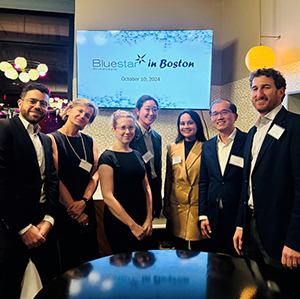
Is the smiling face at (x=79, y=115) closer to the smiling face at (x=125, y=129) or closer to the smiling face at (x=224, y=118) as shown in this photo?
the smiling face at (x=125, y=129)

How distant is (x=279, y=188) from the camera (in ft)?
5.48

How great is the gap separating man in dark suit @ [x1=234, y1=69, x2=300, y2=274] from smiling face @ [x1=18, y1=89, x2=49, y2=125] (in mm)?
1498

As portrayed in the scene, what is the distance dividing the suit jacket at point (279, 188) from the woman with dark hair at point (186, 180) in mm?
741

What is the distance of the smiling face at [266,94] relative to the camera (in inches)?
71.0

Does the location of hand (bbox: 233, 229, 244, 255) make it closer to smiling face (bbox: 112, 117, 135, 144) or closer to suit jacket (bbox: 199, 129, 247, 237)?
suit jacket (bbox: 199, 129, 247, 237)

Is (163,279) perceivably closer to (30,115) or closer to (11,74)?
(30,115)

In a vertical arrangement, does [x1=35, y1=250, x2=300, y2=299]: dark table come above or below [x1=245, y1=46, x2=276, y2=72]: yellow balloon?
below

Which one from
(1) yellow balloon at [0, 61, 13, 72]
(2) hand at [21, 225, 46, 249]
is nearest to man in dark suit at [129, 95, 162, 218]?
(2) hand at [21, 225, 46, 249]

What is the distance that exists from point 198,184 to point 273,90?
0.98 metres

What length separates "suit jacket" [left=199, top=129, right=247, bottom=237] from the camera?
212 centimetres

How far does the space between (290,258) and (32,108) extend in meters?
1.93

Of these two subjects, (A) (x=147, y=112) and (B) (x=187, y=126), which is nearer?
(B) (x=187, y=126)

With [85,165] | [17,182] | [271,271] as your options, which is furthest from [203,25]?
[271,271]

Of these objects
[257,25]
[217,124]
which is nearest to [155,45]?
[257,25]
